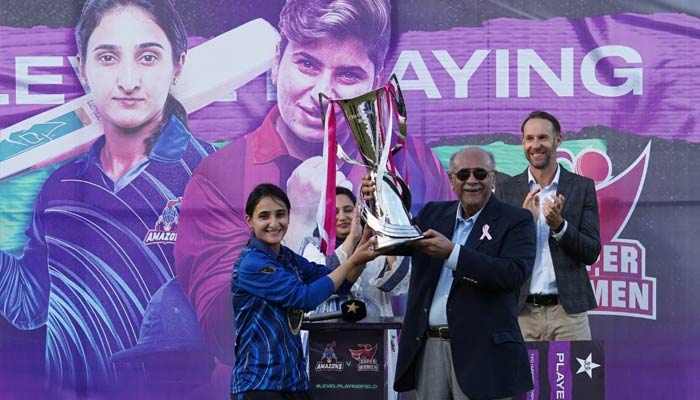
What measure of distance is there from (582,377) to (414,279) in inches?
46.7

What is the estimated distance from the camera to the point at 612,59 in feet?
18.9

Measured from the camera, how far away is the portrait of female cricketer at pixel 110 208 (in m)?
5.91

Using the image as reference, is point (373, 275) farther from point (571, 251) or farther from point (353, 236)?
point (571, 251)

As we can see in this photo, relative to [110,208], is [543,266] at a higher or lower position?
lower

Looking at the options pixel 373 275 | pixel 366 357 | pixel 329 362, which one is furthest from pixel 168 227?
pixel 366 357

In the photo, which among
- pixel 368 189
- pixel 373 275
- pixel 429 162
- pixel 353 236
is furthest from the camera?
pixel 429 162

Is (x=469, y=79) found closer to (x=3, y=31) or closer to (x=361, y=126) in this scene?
(x=361, y=126)

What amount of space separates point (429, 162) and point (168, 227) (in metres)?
1.42

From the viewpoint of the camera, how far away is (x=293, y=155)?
5.90 meters

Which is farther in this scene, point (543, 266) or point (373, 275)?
point (373, 275)

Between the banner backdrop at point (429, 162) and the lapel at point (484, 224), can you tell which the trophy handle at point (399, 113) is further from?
the banner backdrop at point (429, 162)

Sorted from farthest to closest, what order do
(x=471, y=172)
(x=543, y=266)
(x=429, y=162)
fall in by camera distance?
(x=429, y=162)
(x=543, y=266)
(x=471, y=172)

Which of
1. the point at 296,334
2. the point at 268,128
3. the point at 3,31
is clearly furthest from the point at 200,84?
the point at 296,334

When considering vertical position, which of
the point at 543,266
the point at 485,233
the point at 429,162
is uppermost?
the point at 429,162
